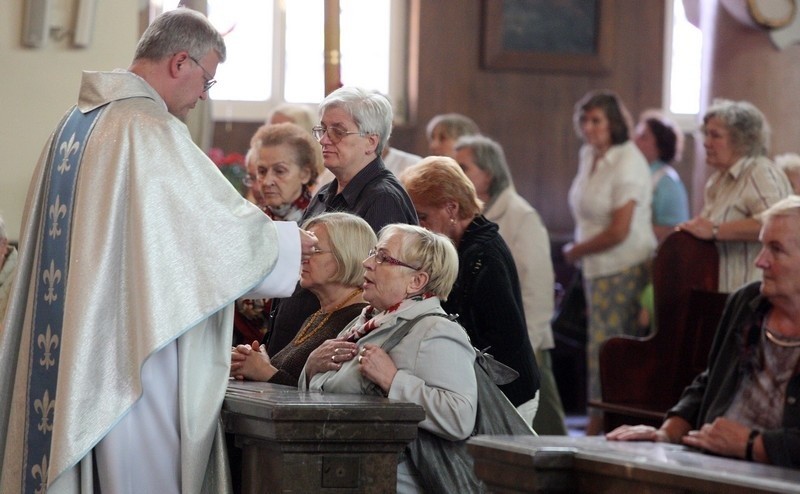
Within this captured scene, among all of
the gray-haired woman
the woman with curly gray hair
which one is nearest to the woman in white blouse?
the gray-haired woman

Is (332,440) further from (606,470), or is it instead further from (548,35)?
(548,35)

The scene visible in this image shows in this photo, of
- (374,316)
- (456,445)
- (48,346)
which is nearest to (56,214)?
(48,346)

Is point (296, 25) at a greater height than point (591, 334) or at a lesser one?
greater

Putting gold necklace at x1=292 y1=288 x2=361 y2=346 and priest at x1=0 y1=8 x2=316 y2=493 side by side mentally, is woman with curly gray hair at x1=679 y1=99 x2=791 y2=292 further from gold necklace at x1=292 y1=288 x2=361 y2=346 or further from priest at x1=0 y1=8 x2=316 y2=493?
priest at x1=0 y1=8 x2=316 y2=493

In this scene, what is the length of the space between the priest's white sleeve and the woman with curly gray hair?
9.57 feet

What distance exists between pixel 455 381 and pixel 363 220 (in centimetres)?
77

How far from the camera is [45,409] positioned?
12.2 ft

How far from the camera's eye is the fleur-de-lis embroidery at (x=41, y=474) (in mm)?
3680

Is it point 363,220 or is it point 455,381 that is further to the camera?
point 363,220

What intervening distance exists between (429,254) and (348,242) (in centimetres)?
44

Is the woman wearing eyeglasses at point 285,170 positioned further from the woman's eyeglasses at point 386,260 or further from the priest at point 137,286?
the woman's eyeglasses at point 386,260

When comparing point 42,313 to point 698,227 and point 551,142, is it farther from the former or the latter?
point 551,142

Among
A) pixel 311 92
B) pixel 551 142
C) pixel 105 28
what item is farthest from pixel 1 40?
pixel 551 142

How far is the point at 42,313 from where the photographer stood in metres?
3.77
